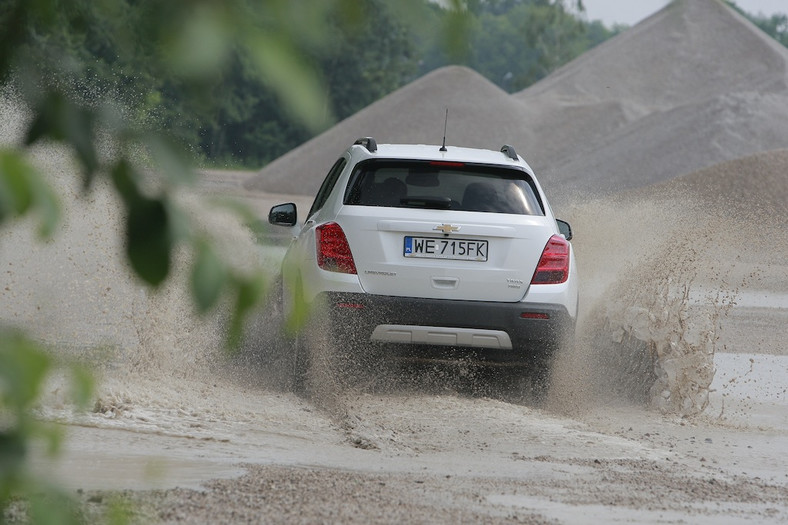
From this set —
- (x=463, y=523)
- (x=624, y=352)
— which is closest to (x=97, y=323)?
(x=624, y=352)

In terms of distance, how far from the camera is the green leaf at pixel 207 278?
138cm

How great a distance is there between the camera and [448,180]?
8469mm

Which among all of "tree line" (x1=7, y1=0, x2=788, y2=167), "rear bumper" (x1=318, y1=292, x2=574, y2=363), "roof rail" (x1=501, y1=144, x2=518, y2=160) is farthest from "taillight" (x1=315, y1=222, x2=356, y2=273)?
"tree line" (x1=7, y1=0, x2=788, y2=167)

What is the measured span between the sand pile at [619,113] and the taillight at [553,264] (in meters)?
27.9

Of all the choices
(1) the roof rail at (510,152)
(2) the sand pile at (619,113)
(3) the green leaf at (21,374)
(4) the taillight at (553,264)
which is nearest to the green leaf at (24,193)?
(3) the green leaf at (21,374)

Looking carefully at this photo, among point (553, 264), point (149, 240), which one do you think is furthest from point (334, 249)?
point (149, 240)

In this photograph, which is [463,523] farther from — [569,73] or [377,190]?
[569,73]

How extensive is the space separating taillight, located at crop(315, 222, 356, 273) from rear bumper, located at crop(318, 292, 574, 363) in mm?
208

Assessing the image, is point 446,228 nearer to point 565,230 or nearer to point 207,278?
point 565,230

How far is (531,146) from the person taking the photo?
51312 millimetres

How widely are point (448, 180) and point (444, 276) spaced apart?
3.01 feet

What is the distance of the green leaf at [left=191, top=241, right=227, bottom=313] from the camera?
1380mm

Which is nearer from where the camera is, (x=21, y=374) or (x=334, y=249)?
(x=21, y=374)

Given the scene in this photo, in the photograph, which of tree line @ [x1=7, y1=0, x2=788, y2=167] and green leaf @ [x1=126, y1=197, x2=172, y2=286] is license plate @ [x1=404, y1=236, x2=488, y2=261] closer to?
tree line @ [x1=7, y1=0, x2=788, y2=167]
